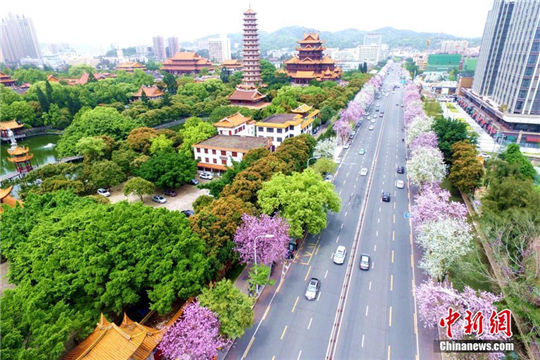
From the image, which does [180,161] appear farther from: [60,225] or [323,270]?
[323,270]

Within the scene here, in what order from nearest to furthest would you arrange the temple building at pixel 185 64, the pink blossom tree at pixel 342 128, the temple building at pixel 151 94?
the pink blossom tree at pixel 342 128 → the temple building at pixel 151 94 → the temple building at pixel 185 64

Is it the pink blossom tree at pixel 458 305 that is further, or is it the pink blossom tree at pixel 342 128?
the pink blossom tree at pixel 342 128

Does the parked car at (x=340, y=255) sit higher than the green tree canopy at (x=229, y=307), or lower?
lower

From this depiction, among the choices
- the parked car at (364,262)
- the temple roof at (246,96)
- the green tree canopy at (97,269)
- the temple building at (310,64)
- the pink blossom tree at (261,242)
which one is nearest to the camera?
the green tree canopy at (97,269)

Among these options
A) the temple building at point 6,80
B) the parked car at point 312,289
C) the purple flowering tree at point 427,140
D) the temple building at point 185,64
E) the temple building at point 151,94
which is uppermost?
the temple building at point 185,64

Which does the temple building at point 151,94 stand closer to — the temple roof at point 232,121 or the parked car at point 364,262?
the temple roof at point 232,121

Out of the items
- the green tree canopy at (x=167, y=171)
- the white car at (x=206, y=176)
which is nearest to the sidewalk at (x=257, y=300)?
the green tree canopy at (x=167, y=171)

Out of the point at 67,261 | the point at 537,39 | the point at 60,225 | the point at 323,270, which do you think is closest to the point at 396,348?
the point at 323,270

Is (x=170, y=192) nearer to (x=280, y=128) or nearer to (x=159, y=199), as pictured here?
(x=159, y=199)
